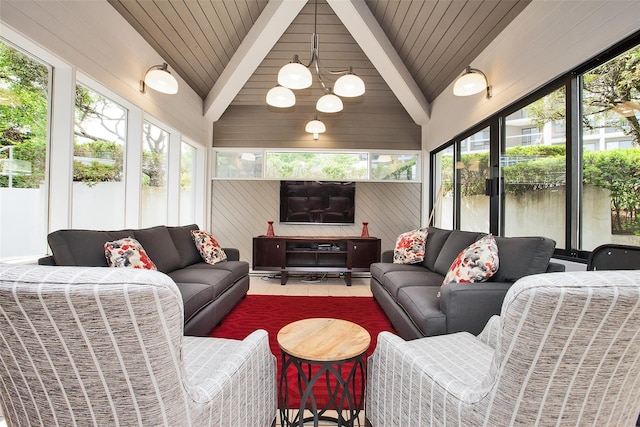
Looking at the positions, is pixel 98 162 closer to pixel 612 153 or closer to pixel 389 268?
pixel 389 268

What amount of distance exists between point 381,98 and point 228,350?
4907 mm

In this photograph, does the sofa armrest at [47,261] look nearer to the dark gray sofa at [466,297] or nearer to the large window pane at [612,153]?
the dark gray sofa at [466,297]

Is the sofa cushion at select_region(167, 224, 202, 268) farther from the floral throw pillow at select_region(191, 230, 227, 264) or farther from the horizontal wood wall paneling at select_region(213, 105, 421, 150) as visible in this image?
the horizontal wood wall paneling at select_region(213, 105, 421, 150)

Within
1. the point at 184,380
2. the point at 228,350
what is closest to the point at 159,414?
the point at 184,380

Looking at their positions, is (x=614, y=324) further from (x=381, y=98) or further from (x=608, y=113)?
(x=381, y=98)

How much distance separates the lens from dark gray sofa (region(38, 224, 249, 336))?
2051 millimetres

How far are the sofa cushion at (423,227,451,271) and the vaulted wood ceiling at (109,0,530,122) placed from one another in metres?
2.08

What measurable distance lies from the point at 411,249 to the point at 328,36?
3.08m

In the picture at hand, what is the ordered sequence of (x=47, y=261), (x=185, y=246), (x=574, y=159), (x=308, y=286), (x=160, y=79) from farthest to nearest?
(x=308, y=286) < (x=185, y=246) < (x=160, y=79) < (x=574, y=159) < (x=47, y=261)

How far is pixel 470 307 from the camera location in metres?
1.93

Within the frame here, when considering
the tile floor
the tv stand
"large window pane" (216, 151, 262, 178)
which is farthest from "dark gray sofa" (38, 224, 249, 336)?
"large window pane" (216, 151, 262, 178)

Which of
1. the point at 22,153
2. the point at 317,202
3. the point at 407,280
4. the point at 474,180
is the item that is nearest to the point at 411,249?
the point at 407,280

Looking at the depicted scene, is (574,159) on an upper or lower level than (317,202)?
upper

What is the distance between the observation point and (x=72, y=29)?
2340 mm
